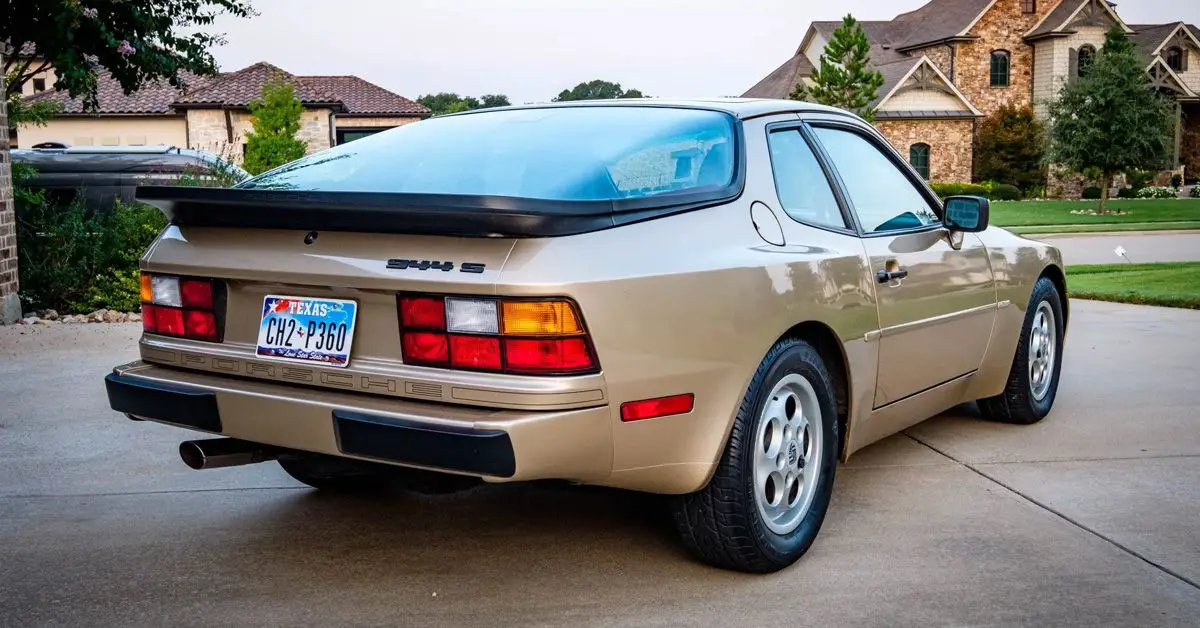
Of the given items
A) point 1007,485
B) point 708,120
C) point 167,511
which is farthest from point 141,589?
point 1007,485

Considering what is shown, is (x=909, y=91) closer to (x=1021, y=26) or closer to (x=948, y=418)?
(x=1021, y=26)

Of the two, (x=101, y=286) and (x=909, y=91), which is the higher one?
(x=909, y=91)

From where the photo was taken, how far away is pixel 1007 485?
471 cm

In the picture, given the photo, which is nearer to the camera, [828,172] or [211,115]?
[828,172]

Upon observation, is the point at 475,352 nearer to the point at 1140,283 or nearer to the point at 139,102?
the point at 1140,283

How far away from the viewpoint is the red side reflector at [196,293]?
356 cm

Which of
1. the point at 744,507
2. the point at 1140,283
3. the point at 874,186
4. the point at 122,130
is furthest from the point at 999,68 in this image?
the point at 744,507

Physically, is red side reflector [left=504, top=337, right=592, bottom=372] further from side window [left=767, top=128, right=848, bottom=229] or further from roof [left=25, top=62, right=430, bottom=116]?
roof [left=25, top=62, right=430, bottom=116]

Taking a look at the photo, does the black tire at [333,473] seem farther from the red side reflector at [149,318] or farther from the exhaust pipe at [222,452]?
the red side reflector at [149,318]

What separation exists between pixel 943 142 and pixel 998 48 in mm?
6233

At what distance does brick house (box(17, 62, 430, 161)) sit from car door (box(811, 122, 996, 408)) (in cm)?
3689

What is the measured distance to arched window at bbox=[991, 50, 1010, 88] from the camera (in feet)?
171

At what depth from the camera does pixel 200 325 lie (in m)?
3.59

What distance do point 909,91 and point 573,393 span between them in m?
48.7
